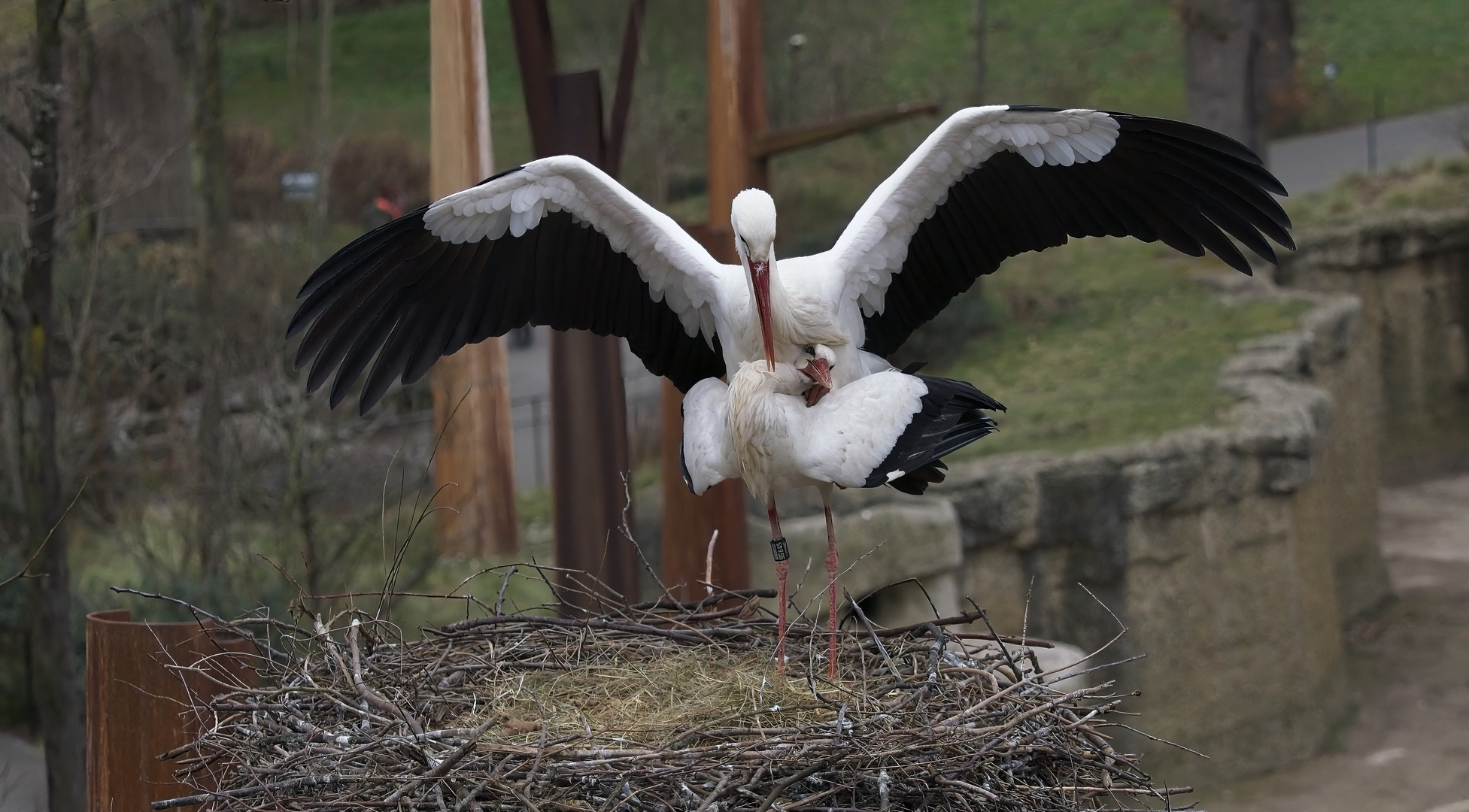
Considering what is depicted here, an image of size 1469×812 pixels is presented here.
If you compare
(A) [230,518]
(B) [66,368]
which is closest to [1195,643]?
(A) [230,518]

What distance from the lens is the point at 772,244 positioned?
426 centimetres

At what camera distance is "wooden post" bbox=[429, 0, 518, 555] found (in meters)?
7.64

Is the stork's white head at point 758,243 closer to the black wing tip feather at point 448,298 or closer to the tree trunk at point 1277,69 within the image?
the black wing tip feather at point 448,298

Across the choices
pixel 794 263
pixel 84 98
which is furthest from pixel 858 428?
pixel 84 98

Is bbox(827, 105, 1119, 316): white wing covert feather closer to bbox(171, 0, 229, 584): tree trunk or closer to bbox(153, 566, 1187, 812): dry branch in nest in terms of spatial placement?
bbox(153, 566, 1187, 812): dry branch in nest

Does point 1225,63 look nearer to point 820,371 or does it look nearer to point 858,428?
point 820,371

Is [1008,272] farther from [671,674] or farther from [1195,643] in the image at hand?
[671,674]

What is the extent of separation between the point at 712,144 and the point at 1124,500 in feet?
13.2

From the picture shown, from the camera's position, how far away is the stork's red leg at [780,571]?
165 inches

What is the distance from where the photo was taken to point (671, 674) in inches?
164

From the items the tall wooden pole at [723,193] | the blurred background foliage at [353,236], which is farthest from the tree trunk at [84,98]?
the tall wooden pole at [723,193]

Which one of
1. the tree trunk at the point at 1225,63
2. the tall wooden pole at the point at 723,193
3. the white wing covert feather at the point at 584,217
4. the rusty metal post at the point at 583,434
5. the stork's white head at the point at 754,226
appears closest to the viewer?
the stork's white head at the point at 754,226

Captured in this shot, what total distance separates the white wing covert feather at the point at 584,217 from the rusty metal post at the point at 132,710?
1.43 meters

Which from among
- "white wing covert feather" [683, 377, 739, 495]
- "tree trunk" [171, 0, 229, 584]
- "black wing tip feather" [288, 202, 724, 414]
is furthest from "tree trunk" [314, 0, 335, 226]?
"white wing covert feather" [683, 377, 739, 495]
